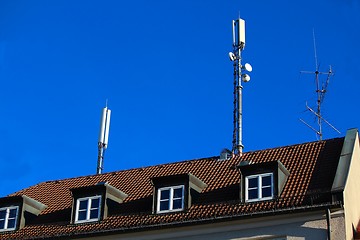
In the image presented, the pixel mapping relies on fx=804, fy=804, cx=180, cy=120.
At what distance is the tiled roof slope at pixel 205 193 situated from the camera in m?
33.9

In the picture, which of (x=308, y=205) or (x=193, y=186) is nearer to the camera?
(x=308, y=205)

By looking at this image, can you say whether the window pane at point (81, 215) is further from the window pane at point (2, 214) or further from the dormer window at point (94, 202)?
the window pane at point (2, 214)

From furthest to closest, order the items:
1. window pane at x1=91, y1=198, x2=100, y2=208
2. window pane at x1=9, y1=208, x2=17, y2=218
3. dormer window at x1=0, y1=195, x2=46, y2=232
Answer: window pane at x1=9, y1=208, x2=17, y2=218
dormer window at x1=0, y1=195, x2=46, y2=232
window pane at x1=91, y1=198, x2=100, y2=208

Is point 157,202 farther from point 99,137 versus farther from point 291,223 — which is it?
point 99,137

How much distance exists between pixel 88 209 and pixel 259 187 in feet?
27.6

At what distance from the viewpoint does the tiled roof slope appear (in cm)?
3388

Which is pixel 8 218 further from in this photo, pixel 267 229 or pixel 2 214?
pixel 267 229

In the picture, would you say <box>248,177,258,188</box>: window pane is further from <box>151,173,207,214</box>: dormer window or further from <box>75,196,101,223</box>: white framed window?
<box>75,196,101,223</box>: white framed window

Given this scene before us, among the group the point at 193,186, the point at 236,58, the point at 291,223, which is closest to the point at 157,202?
the point at 193,186

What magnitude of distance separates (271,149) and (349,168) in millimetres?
6131

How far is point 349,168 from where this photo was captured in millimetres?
34281

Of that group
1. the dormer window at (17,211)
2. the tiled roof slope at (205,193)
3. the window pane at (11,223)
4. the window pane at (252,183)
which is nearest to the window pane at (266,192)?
the window pane at (252,183)

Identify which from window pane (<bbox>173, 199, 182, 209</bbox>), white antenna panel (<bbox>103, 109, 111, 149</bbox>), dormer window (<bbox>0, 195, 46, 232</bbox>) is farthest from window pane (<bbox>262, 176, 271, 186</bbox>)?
white antenna panel (<bbox>103, 109, 111, 149</bbox>)

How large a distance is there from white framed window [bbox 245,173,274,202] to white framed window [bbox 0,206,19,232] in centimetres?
1191
